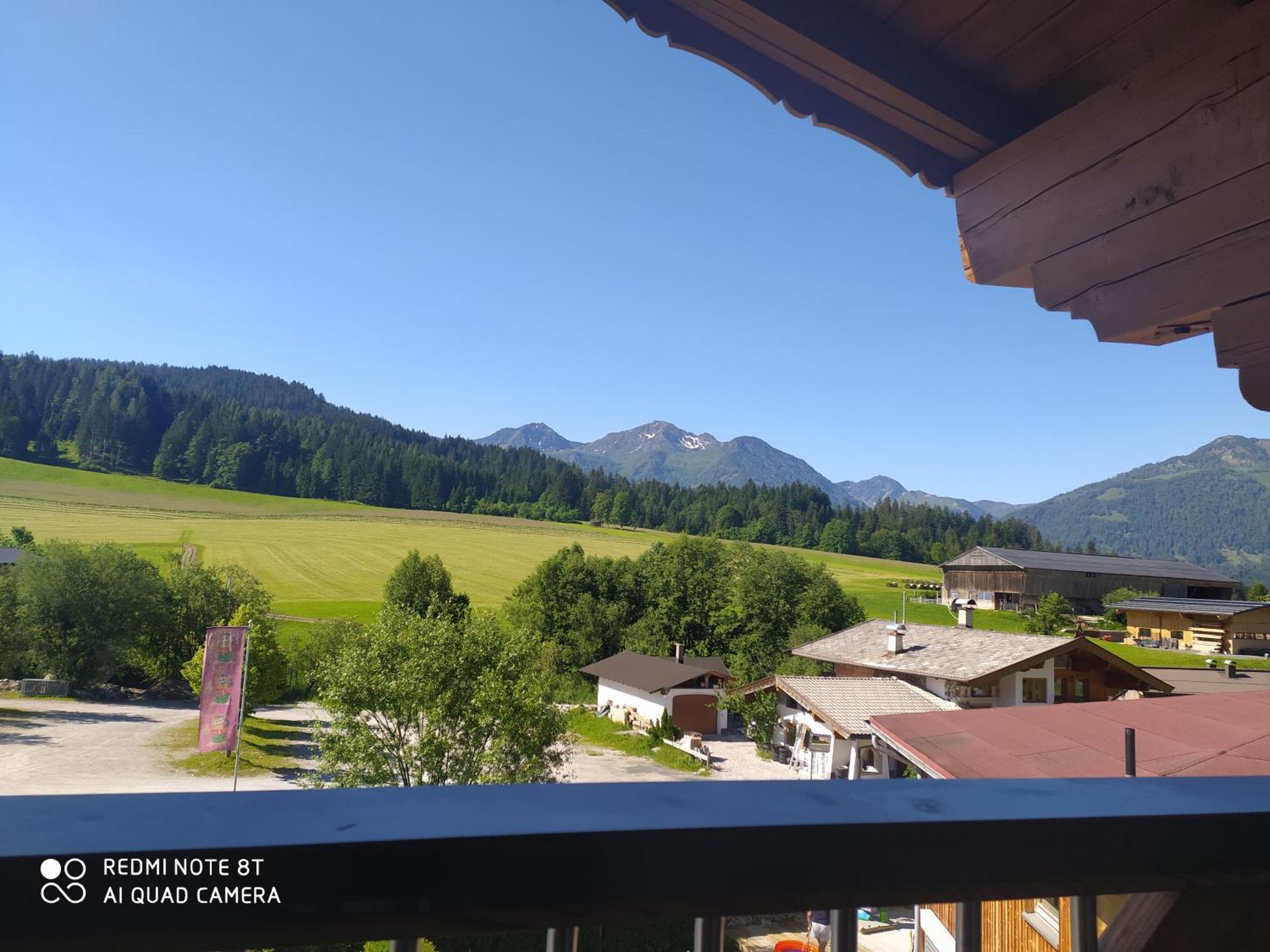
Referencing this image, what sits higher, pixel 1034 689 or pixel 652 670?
pixel 1034 689

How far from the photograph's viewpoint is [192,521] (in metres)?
73.1

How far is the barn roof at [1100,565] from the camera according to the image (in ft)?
168

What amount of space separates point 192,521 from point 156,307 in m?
21.8

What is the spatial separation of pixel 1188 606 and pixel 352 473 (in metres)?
88.1

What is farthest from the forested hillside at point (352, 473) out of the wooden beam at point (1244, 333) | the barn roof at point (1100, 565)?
the wooden beam at point (1244, 333)

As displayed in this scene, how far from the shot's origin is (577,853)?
61 centimetres

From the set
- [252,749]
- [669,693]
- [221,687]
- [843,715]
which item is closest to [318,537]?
[252,749]

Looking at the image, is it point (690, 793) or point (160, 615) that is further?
point (160, 615)

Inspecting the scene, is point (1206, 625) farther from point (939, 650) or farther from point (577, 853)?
point (577, 853)

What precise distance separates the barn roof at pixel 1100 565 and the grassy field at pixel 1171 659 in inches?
582

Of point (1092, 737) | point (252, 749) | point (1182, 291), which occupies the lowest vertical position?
point (252, 749)

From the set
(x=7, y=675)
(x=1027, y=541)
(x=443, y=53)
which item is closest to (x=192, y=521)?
(x=7, y=675)

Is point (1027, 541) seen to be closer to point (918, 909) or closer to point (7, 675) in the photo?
point (7, 675)

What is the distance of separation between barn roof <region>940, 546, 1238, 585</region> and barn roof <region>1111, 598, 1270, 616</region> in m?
7.30
